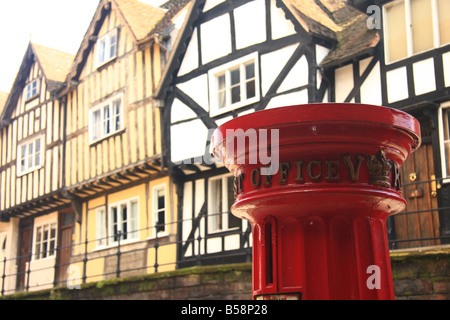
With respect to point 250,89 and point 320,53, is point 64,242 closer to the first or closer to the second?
point 250,89

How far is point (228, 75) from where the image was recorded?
1582 centimetres

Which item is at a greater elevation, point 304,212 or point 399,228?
point 399,228

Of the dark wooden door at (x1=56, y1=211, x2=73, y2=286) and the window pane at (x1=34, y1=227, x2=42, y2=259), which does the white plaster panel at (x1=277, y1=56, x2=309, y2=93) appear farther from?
the window pane at (x1=34, y1=227, x2=42, y2=259)

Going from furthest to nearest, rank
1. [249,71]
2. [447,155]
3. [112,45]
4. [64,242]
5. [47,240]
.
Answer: [47,240], [64,242], [112,45], [249,71], [447,155]

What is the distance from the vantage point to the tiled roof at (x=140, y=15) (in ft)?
63.1

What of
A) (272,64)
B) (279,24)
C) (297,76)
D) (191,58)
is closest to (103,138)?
(191,58)

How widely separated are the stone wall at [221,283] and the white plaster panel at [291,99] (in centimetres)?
366

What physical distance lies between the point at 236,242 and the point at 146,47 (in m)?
6.37

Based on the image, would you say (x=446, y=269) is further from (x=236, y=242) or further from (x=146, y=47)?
(x=146, y=47)

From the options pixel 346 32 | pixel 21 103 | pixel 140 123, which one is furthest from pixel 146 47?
pixel 21 103

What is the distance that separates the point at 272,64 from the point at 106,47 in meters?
7.67

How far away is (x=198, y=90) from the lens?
647 inches

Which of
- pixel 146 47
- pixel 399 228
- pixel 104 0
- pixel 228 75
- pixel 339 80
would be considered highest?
pixel 104 0

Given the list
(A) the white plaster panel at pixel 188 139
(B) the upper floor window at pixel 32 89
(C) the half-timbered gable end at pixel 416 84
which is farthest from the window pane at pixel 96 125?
(C) the half-timbered gable end at pixel 416 84
